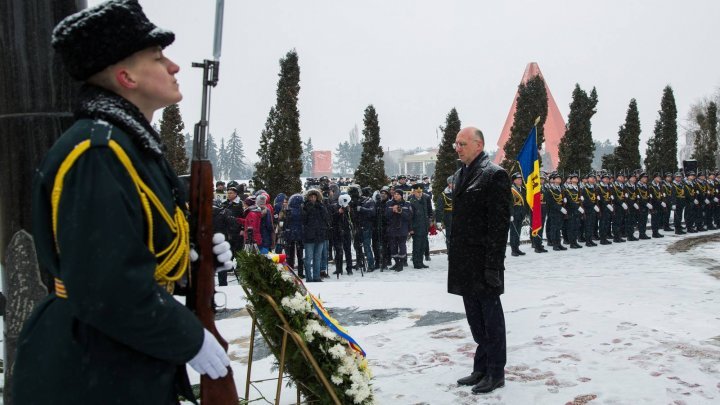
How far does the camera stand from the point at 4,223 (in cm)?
278

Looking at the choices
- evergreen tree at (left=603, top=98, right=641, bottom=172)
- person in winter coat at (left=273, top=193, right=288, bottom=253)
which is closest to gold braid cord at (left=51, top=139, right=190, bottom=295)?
person in winter coat at (left=273, top=193, right=288, bottom=253)

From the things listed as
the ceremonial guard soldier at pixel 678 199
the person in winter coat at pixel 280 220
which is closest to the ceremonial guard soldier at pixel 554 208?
the ceremonial guard soldier at pixel 678 199

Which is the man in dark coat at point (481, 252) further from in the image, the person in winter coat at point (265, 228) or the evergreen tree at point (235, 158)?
the evergreen tree at point (235, 158)

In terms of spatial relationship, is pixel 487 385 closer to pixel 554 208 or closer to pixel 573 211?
pixel 554 208

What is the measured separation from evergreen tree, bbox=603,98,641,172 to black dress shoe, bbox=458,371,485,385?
27681 mm

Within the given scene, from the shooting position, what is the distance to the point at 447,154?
2430 centimetres

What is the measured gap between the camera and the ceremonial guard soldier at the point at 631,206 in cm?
1788

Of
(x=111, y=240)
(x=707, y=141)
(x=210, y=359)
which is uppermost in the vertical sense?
(x=707, y=141)

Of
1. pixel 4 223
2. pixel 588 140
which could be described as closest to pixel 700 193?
pixel 588 140

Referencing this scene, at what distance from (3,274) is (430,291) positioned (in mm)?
6470

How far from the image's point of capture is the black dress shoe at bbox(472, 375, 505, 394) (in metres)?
4.40

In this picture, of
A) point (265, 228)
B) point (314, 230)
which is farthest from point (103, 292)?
point (265, 228)

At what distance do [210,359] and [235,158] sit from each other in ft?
302

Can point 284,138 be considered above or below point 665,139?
below
